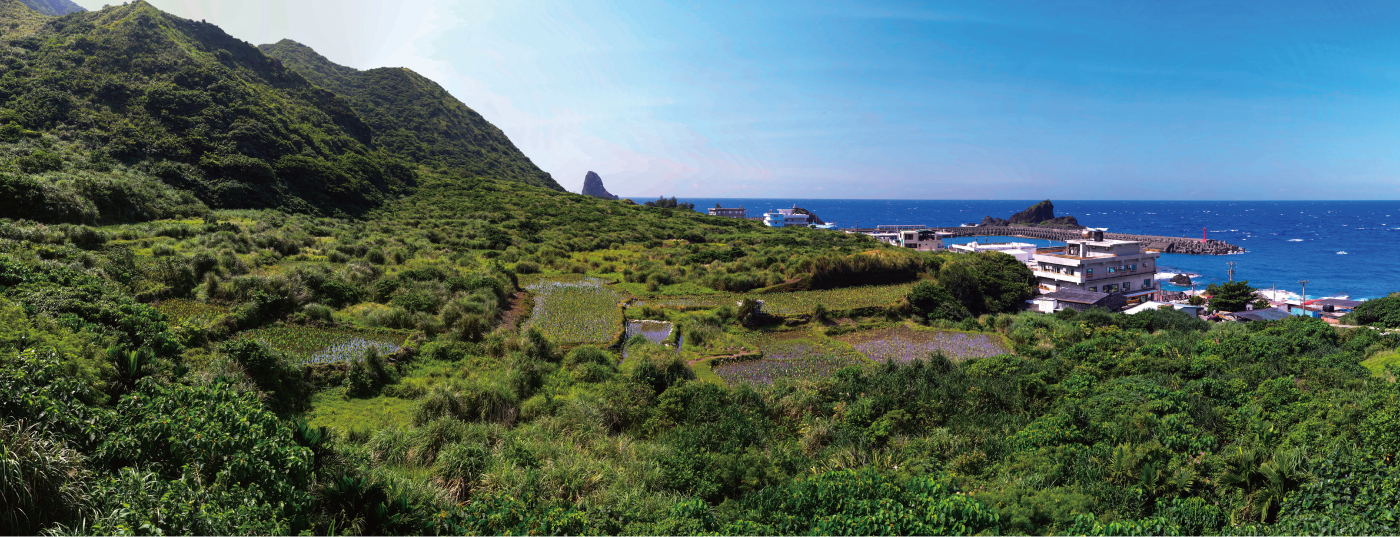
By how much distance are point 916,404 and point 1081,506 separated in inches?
201

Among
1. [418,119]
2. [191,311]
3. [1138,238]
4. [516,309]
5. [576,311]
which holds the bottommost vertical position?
[1138,238]

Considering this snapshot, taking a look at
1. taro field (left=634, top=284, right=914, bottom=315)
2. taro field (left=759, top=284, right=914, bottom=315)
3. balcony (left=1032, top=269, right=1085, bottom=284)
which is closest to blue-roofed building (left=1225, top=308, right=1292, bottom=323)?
balcony (left=1032, top=269, right=1085, bottom=284)

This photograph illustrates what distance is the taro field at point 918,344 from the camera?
70.8ft

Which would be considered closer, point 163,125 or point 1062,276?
point 163,125

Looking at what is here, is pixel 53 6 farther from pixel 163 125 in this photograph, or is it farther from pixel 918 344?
pixel 918 344

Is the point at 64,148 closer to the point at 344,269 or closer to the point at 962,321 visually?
the point at 344,269

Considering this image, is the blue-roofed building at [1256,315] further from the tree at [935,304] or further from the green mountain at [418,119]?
the green mountain at [418,119]

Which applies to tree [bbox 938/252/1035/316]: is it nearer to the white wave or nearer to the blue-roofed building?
the blue-roofed building

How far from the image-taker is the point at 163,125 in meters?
38.3

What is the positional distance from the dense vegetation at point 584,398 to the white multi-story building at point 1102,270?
61.1 feet

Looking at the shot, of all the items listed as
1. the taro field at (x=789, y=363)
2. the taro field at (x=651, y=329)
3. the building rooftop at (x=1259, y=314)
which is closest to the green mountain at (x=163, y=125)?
the taro field at (x=651, y=329)

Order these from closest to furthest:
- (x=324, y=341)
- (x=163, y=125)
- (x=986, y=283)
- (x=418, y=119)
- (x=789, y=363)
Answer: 1. (x=324, y=341)
2. (x=789, y=363)
3. (x=986, y=283)
4. (x=163, y=125)
5. (x=418, y=119)

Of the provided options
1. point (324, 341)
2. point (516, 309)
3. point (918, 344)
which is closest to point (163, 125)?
point (516, 309)

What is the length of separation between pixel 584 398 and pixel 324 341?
285 inches
